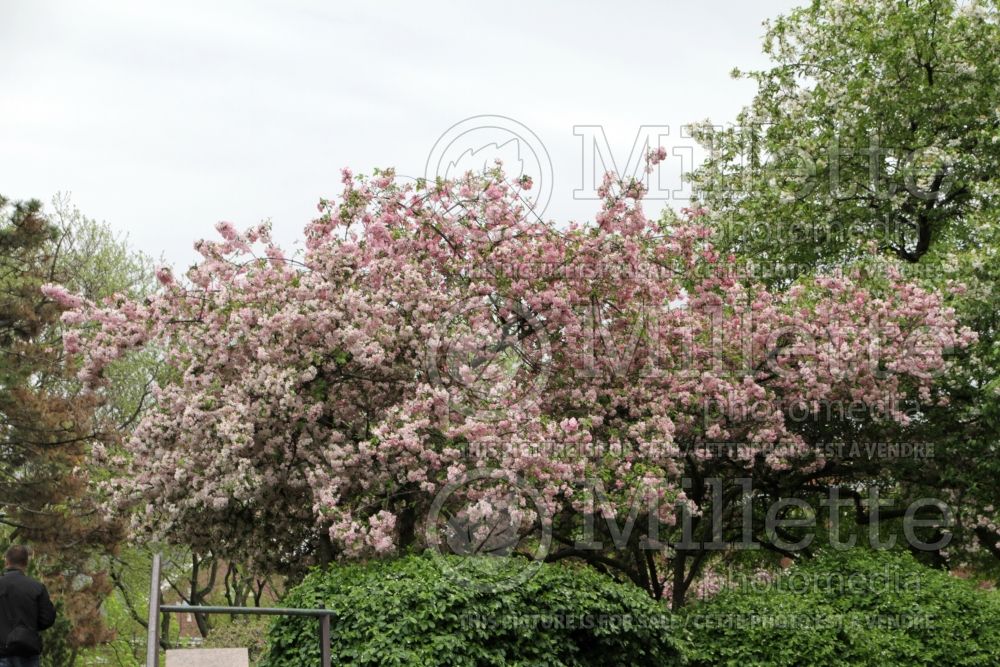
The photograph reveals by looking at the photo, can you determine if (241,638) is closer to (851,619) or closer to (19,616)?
(19,616)

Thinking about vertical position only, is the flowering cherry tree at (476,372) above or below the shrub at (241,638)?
above

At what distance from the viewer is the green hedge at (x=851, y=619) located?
10.2 metres

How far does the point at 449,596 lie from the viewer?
27.5ft

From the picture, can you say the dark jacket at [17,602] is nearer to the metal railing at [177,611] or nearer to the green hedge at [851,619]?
the metal railing at [177,611]

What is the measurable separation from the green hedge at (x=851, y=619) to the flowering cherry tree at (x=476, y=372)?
1.49 m

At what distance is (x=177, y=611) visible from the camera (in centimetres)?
677

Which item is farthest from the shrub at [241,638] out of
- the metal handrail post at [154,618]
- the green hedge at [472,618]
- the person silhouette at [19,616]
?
the metal handrail post at [154,618]

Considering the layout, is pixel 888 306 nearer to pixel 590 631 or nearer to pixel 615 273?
pixel 615 273

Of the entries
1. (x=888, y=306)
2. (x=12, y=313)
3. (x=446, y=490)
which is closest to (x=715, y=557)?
(x=888, y=306)

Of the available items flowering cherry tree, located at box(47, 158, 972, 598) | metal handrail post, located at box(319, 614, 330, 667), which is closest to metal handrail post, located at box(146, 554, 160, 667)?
metal handrail post, located at box(319, 614, 330, 667)

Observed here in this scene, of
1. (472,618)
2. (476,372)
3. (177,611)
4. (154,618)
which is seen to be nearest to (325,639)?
(177,611)

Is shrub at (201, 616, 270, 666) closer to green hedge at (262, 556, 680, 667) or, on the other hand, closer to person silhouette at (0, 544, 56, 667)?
person silhouette at (0, 544, 56, 667)

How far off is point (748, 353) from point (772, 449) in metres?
1.21

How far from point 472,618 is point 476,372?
387 cm
